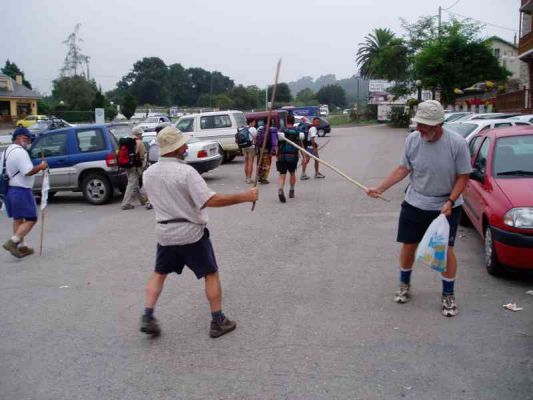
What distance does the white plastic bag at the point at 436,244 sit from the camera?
4855 mm

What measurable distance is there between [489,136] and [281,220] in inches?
148

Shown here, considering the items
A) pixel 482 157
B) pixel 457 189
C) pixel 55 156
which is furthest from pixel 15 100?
pixel 457 189

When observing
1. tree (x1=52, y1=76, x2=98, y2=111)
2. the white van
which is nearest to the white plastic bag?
the white van

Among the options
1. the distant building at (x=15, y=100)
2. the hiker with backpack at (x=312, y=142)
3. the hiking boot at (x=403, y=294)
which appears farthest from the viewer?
the distant building at (x=15, y=100)

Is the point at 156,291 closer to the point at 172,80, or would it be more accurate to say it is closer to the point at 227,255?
the point at 227,255

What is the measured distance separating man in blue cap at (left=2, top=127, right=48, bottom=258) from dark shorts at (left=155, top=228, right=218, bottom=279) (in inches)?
153

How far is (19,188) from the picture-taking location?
25.3ft

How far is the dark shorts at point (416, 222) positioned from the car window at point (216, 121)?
15.3 m

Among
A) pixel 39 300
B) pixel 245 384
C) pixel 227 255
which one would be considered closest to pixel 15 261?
pixel 39 300

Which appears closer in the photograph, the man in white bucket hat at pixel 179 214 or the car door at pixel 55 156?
the man in white bucket hat at pixel 179 214

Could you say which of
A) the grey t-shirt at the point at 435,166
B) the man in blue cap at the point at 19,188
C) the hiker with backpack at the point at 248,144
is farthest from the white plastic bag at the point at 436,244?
the hiker with backpack at the point at 248,144

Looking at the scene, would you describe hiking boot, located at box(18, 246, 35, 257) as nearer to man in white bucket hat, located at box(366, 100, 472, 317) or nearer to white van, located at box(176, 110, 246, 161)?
man in white bucket hat, located at box(366, 100, 472, 317)

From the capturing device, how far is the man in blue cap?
761cm

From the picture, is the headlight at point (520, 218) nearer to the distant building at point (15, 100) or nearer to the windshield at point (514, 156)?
the windshield at point (514, 156)
